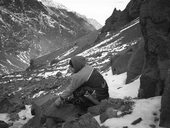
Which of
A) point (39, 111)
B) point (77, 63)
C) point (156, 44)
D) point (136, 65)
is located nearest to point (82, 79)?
point (77, 63)

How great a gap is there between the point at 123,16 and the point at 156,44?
88.2 meters

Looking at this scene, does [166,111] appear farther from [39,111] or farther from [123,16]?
[123,16]

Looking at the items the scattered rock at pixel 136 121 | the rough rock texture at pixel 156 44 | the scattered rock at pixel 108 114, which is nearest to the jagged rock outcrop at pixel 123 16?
the rough rock texture at pixel 156 44

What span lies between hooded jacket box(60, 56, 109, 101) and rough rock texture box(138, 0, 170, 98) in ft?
6.04

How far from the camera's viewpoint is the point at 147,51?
11.1 metres

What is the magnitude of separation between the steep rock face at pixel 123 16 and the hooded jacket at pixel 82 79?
71.3 metres

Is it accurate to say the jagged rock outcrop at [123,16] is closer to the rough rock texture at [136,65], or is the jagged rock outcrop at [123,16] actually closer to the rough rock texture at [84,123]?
the rough rock texture at [136,65]

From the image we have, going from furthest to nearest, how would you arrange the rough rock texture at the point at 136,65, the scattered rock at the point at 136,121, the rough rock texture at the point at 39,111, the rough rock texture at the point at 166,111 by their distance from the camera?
the rough rock texture at the point at 136,65
the rough rock texture at the point at 39,111
the scattered rock at the point at 136,121
the rough rock texture at the point at 166,111

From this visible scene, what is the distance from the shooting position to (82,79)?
8797 millimetres

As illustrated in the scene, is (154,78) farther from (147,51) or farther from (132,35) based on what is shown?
(132,35)

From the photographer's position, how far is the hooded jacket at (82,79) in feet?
28.7

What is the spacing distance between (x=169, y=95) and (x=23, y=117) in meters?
8.38

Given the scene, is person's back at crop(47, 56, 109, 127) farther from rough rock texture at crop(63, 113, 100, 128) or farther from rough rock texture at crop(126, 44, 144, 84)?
rough rock texture at crop(126, 44, 144, 84)

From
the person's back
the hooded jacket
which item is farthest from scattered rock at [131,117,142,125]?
the hooded jacket
